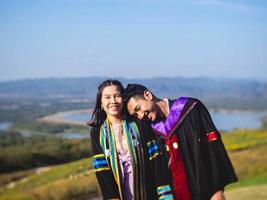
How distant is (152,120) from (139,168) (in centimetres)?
32

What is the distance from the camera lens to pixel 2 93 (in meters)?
119

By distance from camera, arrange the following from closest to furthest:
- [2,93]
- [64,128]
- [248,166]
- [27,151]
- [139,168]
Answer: [139,168], [248,166], [27,151], [64,128], [2,93]

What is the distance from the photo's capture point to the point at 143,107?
120 inches

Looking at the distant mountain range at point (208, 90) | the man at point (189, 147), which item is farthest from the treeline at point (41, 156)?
the distant mountain range at point (208, 90)

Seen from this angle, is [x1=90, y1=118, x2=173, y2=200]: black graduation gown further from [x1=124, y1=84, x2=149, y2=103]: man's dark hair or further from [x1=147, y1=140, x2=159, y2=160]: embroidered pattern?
[x1=124, y1=84, x2=149, y2=103]: man's dark hair

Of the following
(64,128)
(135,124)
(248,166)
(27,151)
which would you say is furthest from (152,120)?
(64,128)

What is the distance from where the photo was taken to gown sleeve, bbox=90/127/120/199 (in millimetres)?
3059

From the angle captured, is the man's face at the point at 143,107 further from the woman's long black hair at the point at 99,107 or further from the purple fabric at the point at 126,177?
the purple fabric at the point at 126,177

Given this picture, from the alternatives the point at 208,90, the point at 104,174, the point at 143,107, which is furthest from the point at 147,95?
the point at 208,90

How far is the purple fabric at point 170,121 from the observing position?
3.14 meters

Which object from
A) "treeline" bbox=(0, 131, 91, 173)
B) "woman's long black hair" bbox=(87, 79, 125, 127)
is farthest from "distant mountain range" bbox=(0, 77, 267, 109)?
"woman's long black hair" bbox=(87, 79, 125, 127)

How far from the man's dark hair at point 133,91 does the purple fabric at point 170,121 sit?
9.3 inches

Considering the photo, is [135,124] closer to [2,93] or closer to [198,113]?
[198,113]

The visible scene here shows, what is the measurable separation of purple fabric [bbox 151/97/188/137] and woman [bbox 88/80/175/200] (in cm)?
9
